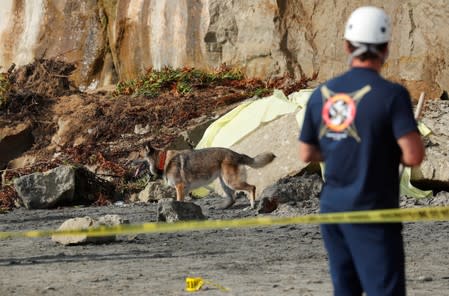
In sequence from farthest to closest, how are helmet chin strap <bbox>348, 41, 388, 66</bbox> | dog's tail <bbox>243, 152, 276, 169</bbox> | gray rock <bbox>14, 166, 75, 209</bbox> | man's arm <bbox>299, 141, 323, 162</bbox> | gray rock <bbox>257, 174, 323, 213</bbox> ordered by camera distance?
gray rock <bbox>14, 166, 75, 209</bbox> < dog's tail <bbox>243, 152, 276, 169</bbox> < gray rock <bbox>257, 174, 323, 213</bbox> < man's arm <bbox>299, 141, 323, 162</bbox> < helmet chin strap <bbox>348, 41, 388, 66</bbox>

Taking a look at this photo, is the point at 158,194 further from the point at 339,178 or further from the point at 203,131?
the point at 339,178

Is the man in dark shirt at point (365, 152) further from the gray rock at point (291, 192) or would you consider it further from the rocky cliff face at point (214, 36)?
the rocky cliff face at point (214, 36)

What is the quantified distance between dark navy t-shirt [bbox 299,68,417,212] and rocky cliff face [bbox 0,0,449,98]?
554 inches

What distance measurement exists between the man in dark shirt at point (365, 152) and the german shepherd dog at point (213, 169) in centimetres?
1032

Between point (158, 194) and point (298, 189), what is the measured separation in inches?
116

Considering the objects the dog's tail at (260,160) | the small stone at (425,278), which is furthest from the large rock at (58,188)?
the small stone at (425,278)

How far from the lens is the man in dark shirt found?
5898mm

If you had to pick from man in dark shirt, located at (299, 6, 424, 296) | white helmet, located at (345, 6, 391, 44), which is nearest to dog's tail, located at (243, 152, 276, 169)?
man in dark shirt, located at (299, 6, 424, 296)

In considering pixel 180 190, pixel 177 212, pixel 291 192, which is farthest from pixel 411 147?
pixel 180 190

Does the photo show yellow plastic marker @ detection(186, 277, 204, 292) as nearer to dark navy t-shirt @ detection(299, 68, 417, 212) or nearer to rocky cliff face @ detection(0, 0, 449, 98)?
dark navy t-shirt @ detection(299, 68, 417, 212)

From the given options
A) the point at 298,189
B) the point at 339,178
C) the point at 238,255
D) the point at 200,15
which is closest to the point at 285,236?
the point at 238,255

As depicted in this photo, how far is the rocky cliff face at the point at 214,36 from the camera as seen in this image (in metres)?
20.3

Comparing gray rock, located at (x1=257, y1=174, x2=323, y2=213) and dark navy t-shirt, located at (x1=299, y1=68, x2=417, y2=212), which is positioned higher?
dark navy t-shirt, located at (x1=299, y1=68, x2=417, y2=212)

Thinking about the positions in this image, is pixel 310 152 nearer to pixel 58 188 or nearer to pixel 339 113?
pixel 339 113
